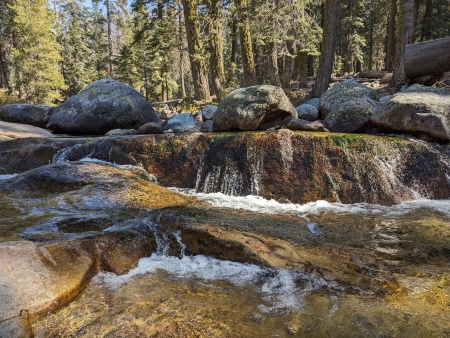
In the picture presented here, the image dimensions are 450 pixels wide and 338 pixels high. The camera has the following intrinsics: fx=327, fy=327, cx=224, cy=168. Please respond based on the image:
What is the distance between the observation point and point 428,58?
Answer: 8.66 metres

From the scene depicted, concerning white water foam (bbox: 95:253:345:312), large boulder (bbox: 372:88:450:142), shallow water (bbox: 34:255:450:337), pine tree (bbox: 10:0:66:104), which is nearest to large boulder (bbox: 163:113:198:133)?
large boulder (bbox: 372:88:450:142)

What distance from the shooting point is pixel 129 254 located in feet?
11.2

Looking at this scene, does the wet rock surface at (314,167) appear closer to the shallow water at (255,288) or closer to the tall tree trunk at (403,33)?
the shallow water at (255,288)

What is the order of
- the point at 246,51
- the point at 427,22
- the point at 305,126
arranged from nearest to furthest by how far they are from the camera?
the point at 305,126 → the point at 246,51 → the point at 427,22

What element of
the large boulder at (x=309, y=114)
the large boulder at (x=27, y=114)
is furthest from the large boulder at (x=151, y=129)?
the large boulder at (x=27, y=114)

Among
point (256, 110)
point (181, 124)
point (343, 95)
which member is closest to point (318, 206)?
point (256, 110)

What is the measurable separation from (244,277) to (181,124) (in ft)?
26.5

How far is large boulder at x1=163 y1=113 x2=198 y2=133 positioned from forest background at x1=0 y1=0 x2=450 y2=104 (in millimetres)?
2827

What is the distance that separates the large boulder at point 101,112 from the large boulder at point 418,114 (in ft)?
24.9

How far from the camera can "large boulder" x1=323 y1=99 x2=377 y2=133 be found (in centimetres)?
710

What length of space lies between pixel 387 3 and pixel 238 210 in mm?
20838

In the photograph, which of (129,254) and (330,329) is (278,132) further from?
(330,329)

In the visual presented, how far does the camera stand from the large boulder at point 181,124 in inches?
394

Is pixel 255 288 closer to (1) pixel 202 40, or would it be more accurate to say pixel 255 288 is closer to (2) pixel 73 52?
(1) pixel 202 40
